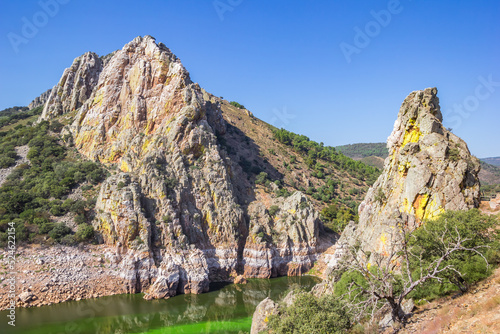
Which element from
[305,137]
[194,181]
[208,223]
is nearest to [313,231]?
[208,223]

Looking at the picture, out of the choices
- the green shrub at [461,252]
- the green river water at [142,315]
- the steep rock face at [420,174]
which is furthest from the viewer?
the green river water at [142,315]

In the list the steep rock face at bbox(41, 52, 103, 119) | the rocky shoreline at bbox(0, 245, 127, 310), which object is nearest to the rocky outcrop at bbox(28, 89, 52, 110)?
the steep rock face at bbox(41, 52, 103, 119)

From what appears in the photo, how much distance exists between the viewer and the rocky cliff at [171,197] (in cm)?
4150

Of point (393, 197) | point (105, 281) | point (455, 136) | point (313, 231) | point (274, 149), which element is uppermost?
point (274, 149)

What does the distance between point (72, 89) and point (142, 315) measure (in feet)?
191

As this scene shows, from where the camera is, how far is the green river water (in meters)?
30.0

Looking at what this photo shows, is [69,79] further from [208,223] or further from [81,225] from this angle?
[208,223]

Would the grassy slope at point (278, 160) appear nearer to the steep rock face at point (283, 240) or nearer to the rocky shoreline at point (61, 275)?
the steep rock face at point (283, 240)

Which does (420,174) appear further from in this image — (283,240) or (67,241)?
(67,241)

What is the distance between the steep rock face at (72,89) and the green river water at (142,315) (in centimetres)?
4984

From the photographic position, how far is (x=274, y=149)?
8881 cm

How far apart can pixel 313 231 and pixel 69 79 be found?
63280 mm

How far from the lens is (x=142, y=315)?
33.3 meters

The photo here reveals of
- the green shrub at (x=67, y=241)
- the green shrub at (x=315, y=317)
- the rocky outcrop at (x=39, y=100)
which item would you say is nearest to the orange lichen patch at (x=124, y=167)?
the green shrub at (x=67, y=241)
